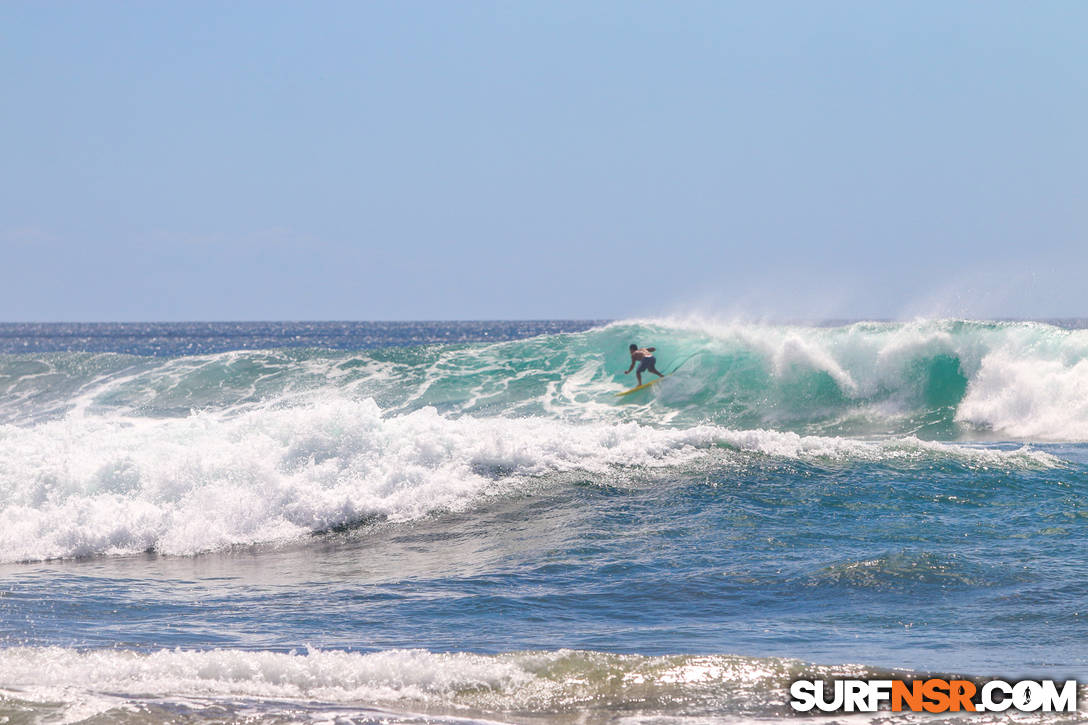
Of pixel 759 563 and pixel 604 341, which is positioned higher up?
pixel 604 341

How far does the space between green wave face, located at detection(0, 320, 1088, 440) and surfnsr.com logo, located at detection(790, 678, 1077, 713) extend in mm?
12551

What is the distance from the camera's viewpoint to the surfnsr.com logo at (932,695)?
16.1 ft

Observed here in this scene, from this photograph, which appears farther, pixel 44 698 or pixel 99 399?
pixel 99 399

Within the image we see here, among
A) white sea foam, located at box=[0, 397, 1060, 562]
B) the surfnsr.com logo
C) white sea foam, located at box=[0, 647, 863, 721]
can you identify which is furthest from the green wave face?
white sea foam, located at box=[0, 647, 863, 721]

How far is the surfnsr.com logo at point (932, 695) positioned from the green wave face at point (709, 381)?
12.6 m

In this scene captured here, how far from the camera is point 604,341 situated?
24125mm

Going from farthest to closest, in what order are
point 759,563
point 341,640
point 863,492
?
point 863,492 < point 759,563 < point 341,640

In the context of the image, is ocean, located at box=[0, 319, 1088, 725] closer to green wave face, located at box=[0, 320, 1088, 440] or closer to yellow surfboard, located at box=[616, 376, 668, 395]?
green wave face, located at box=[0, 320, 1088, 440]

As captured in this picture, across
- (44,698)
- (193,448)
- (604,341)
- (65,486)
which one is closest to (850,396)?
(604,341)

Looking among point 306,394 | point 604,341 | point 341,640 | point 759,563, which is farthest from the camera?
point 604,341

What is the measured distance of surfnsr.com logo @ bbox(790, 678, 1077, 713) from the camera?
4922 mm

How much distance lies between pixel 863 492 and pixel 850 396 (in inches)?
350

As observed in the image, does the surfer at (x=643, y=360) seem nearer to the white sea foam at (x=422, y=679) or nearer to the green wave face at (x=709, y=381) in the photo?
the green wave face at (x=709, y=381)

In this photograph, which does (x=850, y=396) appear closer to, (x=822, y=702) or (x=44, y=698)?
(x=822, y=702)
